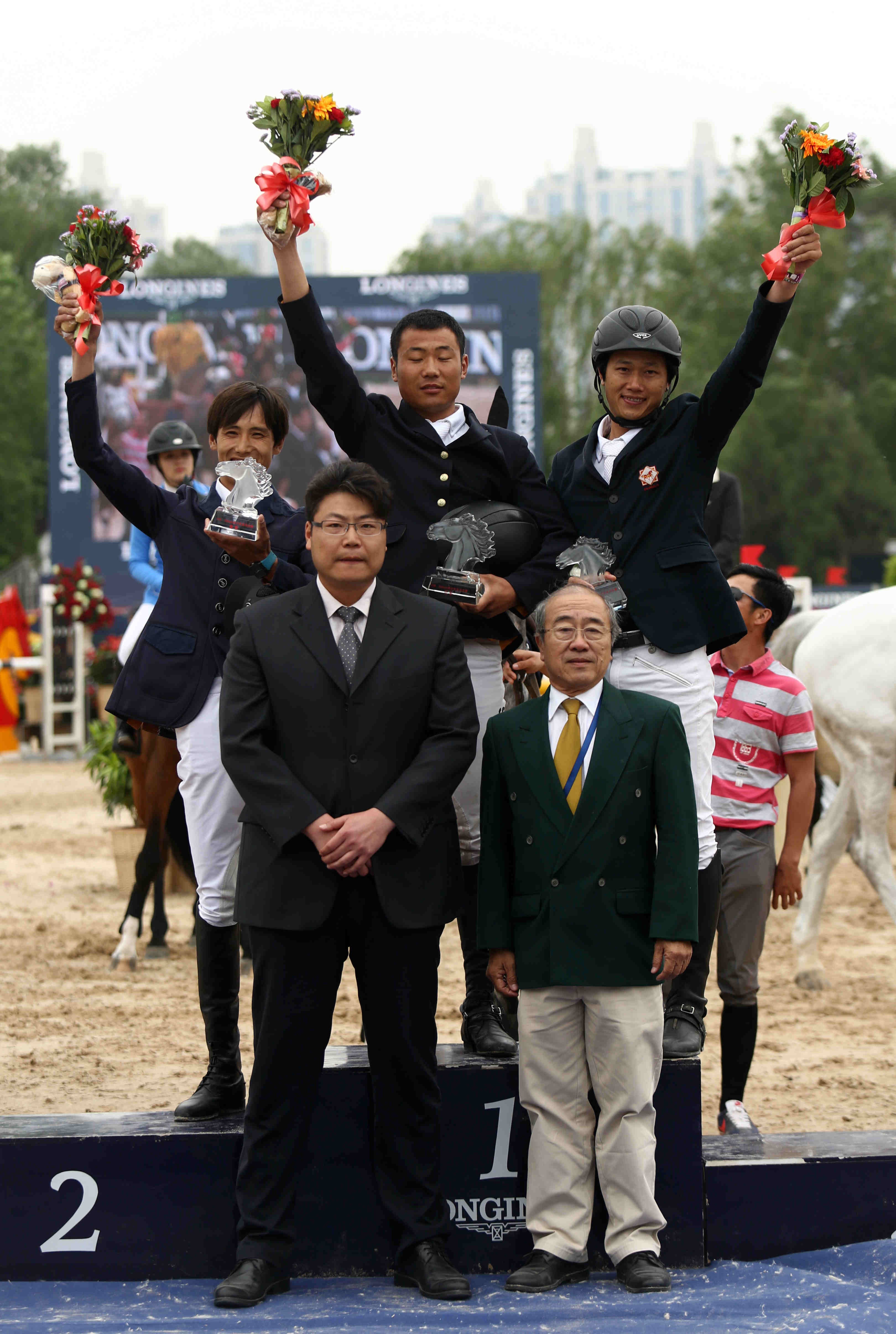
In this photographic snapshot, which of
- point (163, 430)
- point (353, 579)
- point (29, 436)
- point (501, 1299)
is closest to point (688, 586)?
point (353, 579)

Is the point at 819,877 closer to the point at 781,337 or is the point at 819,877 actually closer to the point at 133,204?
the point at 781,337

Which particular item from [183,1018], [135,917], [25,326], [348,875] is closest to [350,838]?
[348,875]

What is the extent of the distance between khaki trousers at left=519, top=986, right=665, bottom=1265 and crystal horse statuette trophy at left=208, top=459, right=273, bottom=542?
1.26 m

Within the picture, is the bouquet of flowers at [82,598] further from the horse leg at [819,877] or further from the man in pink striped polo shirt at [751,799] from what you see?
the man in pink striped polo shirt at [751,799]

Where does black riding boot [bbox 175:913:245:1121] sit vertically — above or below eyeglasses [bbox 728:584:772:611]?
below

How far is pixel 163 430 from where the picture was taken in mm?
6621

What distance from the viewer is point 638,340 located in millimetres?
3625

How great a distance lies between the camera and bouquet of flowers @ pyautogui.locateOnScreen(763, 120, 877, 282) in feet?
11.1

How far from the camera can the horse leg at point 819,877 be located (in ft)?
22.6

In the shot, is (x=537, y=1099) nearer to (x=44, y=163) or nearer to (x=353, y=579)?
(x=353, y=579)

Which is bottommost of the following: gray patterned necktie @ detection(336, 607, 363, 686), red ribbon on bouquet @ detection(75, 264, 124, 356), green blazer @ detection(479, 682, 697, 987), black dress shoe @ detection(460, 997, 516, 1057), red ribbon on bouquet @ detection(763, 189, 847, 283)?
black dress shoe @ detection(460, 997, 516, 1057)

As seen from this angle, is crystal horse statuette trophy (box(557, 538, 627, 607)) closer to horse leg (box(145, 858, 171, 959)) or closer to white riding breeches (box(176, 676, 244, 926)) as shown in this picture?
white riding breeches (box(176, 676, 244, 926))

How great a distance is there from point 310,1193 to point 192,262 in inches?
2143

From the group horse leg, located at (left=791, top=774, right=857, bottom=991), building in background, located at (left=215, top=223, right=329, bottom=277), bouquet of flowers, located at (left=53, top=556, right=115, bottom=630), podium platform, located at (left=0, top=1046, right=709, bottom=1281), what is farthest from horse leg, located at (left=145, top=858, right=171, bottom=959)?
building in background, located at (left=215, top=223, right=329, bottom=277)
